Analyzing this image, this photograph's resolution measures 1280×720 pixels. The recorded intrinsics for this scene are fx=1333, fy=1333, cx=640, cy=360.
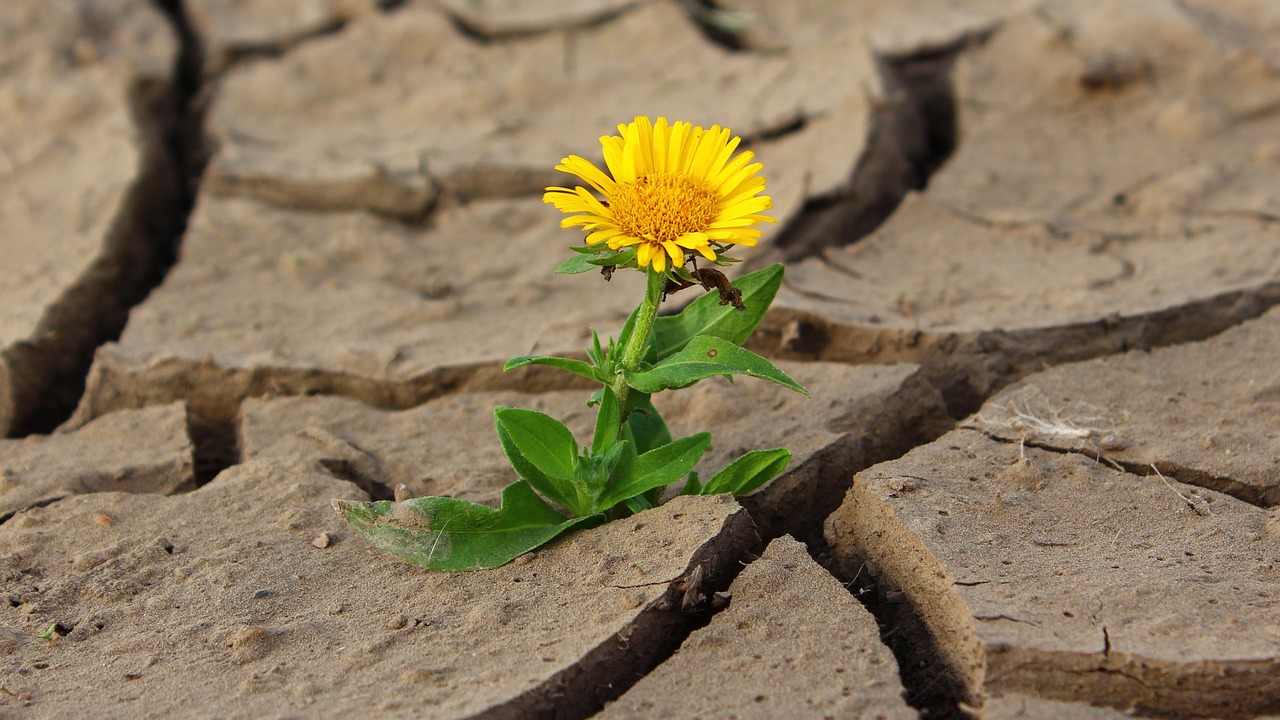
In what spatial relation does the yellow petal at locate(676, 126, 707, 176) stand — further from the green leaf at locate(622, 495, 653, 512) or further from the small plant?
the green leaf at locate(622, 495, 653, 512)

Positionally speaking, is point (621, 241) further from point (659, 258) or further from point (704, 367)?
point (704, 367)

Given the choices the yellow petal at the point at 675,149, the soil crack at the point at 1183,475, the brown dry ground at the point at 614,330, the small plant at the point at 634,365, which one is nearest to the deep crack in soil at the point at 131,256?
the brown dry ground at the point at 614,330

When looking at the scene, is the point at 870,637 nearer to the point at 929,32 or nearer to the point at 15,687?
the point at 15,687

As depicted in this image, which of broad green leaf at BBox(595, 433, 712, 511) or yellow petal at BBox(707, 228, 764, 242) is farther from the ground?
yellow petal at BBox(707, 228, 764, 242)

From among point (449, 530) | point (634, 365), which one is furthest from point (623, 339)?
point (449, 530)

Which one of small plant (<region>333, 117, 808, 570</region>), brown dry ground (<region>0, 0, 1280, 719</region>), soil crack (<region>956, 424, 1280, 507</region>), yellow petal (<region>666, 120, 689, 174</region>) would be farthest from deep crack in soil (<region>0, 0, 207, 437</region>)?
soil crack (<region>956, 424, 1280, 507</region>)

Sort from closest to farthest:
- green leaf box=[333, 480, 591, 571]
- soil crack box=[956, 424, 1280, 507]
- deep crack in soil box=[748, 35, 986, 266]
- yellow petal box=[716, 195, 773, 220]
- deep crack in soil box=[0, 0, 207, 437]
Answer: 1. yellow petal box=[716, 195, 773, 220]
2. green leaf box=[333, 480, 591, 571]
3. soil crack box=[956, 424, 1280, 507]
4. deep crack in soil box=[0, 0, 207, 437]
5. deep crack in soil box=[748, 35, 986, 266]
